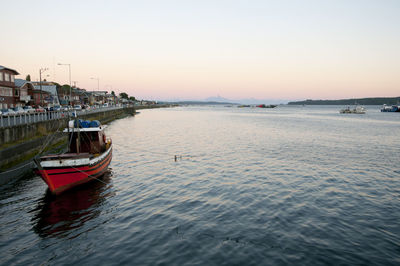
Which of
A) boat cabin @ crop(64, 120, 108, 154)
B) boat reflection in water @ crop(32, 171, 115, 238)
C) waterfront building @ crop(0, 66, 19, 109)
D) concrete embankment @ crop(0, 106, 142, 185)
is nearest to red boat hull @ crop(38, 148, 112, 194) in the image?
boat reflection in water @ crop(32, 171, 115, 238)

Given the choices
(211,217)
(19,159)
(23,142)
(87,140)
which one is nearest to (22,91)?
(23,142)

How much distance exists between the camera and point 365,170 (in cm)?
2594

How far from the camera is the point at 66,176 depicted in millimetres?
18922

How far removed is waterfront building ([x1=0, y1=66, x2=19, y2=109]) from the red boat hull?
2137 inches

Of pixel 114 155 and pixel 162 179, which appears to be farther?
pixel 114 155

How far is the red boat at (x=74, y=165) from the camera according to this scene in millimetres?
18125

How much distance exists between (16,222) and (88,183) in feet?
23.0

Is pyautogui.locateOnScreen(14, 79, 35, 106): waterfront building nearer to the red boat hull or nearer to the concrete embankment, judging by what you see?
the concrete embankment

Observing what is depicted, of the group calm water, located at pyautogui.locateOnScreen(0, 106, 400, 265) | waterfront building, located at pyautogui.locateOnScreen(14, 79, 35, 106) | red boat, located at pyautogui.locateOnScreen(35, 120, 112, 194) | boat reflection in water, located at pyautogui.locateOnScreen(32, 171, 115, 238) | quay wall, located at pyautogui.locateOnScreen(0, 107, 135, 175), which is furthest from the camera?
waterfront building, located at pyautogui.locateOnScreen(14, 79, 35, 106)

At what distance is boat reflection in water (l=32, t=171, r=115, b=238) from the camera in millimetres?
13904

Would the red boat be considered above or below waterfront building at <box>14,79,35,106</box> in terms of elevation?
below

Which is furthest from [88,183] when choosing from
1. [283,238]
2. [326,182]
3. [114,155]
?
[326,182]

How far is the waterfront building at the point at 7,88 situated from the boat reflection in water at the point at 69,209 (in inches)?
2170

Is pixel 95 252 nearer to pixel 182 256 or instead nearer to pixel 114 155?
pixel 182 256
